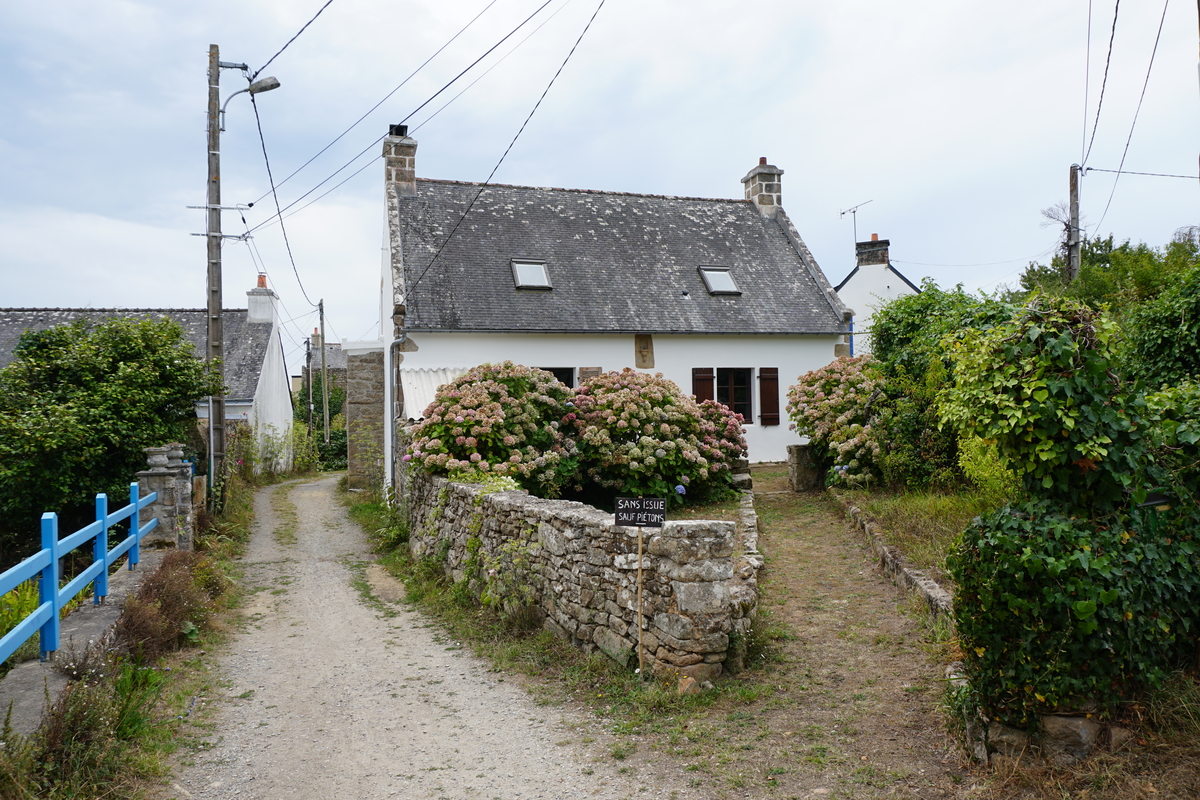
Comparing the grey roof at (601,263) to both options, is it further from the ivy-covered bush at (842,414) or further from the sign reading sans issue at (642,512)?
the sign reading sans issue at (642,512)

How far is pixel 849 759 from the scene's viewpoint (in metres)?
4.20

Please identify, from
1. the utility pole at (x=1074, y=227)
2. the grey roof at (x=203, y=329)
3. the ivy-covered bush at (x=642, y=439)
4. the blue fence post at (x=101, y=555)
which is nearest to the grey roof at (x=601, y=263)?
the ivy-covered bush at (x=642, y=439)

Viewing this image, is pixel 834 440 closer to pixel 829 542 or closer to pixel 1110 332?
pixel 829 542

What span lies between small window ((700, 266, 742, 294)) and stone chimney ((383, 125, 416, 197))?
22.9 feet

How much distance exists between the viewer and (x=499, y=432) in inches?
393

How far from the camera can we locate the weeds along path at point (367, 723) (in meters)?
4.31

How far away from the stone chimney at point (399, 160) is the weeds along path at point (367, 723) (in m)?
11.7

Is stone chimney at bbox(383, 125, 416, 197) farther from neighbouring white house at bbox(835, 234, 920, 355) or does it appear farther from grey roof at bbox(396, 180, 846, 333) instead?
neighbouring white house at bbox(835, 234, 920, 355)

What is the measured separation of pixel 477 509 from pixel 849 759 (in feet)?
15.7

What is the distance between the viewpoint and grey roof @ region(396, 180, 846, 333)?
16.3m

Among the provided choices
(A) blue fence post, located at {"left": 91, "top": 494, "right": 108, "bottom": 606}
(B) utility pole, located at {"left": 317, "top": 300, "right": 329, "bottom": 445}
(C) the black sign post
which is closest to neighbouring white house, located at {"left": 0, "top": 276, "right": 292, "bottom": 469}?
(B) utility pole, located at {"left": 317, "top": 300, "right": 329, "bottom": 445}

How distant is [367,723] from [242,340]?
778 inches

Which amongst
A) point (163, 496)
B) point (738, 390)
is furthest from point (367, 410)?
A: point (163, 496)

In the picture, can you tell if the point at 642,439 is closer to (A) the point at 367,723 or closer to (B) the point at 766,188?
(A) the point at 367,723
